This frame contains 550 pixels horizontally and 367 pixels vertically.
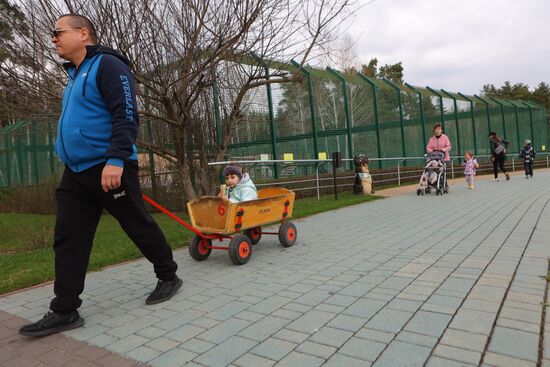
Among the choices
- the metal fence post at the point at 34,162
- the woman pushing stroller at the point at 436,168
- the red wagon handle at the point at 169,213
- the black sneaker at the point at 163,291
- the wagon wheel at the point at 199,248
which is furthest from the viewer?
the metal fence post at the point at 34,162

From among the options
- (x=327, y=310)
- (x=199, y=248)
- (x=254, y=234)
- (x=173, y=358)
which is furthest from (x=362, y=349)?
(x=254, y=234)

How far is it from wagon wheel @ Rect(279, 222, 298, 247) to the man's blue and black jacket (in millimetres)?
2790

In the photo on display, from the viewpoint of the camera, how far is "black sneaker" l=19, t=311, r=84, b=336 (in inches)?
118

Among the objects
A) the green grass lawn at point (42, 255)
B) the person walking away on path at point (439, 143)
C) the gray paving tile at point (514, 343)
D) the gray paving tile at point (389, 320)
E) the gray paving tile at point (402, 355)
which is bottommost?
the gray paving tile at point (514, 343)

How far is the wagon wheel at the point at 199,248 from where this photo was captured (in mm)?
5031

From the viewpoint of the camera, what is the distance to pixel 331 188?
1336cm

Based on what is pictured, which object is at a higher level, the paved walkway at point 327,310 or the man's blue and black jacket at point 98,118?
the man's blue and black jacket at point 98,118

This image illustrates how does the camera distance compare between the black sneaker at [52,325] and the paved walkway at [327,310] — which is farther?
the black sneaker at [52,325]

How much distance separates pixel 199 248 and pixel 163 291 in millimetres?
1450

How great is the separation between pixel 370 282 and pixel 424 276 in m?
0.52

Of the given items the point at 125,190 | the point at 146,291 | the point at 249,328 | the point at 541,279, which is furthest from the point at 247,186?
the point at 541,279

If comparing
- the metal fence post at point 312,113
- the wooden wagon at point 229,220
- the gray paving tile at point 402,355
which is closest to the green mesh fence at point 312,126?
the metal fence post at point 312,113

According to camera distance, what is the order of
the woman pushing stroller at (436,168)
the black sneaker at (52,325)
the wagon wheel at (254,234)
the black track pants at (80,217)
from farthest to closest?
the woman pushing stroller at (436,168) → the wagon wheel at (254,234) → the black track pants at (80,217) → the black sneaker at (52,325)

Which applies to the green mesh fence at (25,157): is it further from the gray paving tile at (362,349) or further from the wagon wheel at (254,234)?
the gray paving tile at (362,349)
